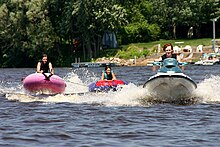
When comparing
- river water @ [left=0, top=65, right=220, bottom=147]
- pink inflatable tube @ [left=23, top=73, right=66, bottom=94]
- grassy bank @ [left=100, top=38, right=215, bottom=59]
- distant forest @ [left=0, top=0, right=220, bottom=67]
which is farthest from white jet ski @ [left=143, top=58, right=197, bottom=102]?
distant forest @ [left=0, top=0, right=220, bottom=67]

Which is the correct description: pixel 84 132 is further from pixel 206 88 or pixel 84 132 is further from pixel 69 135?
pixel 206 88

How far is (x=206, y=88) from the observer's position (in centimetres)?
1681

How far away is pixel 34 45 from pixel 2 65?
7.34 m

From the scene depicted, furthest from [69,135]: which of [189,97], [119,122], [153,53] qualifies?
[153,53]

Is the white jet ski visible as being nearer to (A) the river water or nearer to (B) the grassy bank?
(A) the river water

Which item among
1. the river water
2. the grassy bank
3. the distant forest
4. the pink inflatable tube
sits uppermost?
the distant forest

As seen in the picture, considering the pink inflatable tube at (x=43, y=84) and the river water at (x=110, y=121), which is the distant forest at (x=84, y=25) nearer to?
the pink inflatable tube at (x=43, y=84)

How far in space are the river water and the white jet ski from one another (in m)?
0.39

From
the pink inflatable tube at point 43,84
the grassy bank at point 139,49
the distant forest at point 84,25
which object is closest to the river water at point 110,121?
the pink inflatable tube at point 43,84

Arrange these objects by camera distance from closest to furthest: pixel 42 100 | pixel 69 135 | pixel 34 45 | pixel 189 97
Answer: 1. pixel 69 135
2. pixel 189 97
3. pixel 42 100
4. pixel 34 45

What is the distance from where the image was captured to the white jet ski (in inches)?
575

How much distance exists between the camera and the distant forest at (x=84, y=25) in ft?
188

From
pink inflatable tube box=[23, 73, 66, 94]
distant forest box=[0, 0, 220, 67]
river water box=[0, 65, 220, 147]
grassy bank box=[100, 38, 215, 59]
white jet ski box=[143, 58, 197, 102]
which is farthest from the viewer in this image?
distant forest box=[0, 0, 220, 67]

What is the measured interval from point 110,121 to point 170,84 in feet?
11.5
